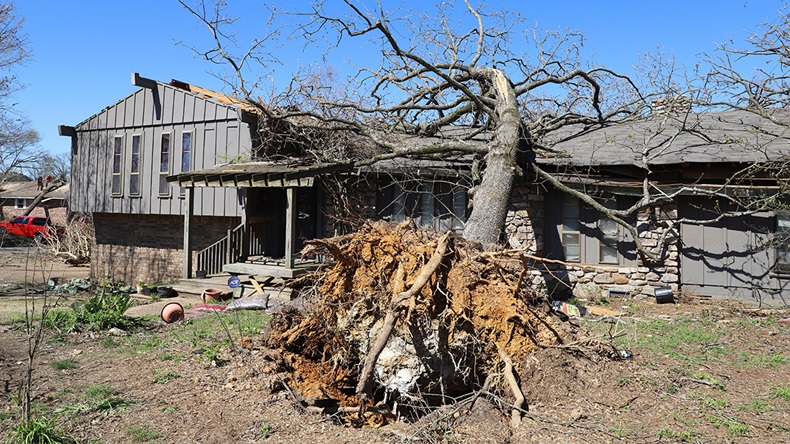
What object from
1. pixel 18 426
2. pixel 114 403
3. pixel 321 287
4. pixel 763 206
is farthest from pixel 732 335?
pixel 18 426

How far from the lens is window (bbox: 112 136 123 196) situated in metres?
16.5

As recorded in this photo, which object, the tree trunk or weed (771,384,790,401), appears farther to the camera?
the tree trunk

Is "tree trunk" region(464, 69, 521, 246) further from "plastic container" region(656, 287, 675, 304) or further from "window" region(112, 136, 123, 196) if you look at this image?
"window" region(112, 136, 123, 196)

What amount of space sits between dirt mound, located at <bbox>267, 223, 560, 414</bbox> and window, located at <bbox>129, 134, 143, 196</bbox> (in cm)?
1200

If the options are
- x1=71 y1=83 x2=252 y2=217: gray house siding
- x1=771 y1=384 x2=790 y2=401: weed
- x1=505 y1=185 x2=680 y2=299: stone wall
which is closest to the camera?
x1=771 y1=384 x2=790 y2=401: weed

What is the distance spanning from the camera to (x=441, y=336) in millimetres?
5652

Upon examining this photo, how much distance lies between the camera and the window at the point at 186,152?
15.2 metres

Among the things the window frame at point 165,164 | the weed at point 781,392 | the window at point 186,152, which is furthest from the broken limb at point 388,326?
the window frame at point 165,164

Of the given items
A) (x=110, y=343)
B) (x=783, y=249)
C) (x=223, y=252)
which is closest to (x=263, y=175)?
(x=223, y=252)

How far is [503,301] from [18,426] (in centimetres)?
458

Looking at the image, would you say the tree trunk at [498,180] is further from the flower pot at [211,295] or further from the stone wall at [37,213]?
the stone wall at [37,213]

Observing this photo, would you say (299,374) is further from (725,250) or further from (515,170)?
(725,250)

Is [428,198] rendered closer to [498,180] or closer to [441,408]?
[498,180]

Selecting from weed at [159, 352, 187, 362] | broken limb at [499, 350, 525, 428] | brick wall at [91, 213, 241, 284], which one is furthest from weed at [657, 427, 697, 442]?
brick wall at [91, 213, 241, 284]
